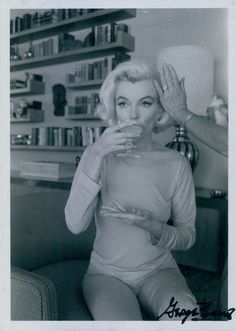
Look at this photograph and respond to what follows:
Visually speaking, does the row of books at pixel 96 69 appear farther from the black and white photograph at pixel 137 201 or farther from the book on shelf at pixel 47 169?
the book on shelf at pixel 47 169

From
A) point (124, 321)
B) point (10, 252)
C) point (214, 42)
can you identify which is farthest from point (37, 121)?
point (124, 321)

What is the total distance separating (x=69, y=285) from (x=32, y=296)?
18 centimetres

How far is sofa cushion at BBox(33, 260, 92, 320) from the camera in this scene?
0.83 metres

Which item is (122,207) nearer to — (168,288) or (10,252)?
(168,288)

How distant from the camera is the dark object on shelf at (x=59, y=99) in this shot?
156 centimetres

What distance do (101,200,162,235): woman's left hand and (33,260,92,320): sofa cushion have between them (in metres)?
0.25

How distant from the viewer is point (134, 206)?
32.8 inches

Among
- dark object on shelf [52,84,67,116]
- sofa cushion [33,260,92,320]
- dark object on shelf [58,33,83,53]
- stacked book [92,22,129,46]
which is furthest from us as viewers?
dark object on shelf [52,84,67,116]

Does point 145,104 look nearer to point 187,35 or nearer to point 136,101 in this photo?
point 136,101

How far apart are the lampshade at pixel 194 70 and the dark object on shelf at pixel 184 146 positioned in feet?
0.42

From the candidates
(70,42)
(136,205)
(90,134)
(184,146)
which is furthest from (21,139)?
(70,42)

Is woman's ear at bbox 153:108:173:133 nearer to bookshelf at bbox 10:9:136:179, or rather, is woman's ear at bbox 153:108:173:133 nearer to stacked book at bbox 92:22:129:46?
bookshelf at bbox 10:9:136:179

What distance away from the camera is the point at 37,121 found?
149 cm

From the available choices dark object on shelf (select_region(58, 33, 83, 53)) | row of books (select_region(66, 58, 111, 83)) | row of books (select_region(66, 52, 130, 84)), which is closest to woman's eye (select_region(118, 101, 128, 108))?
row of books (select_region(66, 52, 130, 84))
